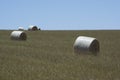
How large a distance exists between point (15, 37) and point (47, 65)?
17.0m

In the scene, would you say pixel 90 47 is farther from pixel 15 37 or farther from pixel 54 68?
pixel 15 37

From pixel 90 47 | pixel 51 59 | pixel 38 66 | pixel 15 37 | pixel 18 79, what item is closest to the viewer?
pixel 18 79

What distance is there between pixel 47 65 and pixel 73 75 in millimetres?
2215

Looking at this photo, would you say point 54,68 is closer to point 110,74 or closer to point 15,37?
point 110,74

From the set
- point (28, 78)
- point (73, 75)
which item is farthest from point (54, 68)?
point (28, 78)

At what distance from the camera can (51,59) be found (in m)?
14.6

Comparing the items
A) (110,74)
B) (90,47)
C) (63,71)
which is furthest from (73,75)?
(90,47)

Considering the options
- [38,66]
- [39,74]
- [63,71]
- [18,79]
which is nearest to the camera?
[18,79]

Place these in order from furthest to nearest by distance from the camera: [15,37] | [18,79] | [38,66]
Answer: [15,37] < [38,66] < [18,79]

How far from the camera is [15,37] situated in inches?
1148

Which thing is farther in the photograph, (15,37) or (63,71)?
(15,37)

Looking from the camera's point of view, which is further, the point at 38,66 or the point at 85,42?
the point at 85,42

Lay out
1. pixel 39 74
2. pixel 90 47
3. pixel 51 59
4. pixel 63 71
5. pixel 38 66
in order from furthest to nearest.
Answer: pixel 90 47, pixel 51 59, pixel 38 66, pixel 63 71, pixel 39 74

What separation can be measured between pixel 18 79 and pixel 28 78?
368 millimetres
